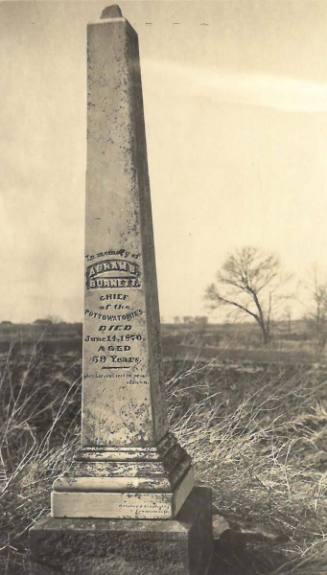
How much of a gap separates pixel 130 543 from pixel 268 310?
8.78m

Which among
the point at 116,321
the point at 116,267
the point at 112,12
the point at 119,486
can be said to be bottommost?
the point at 119,486

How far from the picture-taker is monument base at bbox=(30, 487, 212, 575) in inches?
144

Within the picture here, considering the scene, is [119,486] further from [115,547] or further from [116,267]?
[116,267]

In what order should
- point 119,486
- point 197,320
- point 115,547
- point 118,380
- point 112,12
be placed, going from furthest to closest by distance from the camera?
point 197,320
point 112,12
point 118,380
point 119,486
point 115,547

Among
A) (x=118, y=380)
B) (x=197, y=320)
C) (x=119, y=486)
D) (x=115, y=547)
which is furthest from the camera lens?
(x=197, y=320)

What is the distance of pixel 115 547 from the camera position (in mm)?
3717

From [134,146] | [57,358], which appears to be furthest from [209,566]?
[57,358]

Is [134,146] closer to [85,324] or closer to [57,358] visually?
[85,324]

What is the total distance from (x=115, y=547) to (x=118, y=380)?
928 mm

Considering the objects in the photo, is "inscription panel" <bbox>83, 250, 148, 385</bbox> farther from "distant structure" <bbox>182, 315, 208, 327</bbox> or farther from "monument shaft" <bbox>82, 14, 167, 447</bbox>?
"distant structure" <bbox>182, 315, 208, 327</bbox>

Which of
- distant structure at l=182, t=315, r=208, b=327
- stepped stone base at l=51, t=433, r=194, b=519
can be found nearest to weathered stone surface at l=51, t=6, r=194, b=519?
stepped stone base at l=51, t=433, r=194, b=519

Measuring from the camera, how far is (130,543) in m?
3.70

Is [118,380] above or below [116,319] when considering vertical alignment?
below

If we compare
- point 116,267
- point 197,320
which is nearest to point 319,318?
point 197,320
